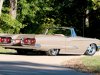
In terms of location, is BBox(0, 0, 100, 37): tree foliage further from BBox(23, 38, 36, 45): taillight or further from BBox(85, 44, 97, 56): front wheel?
BBox(23, 38, 36, 45): taillight

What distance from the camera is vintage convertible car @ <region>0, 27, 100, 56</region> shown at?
22016 mm

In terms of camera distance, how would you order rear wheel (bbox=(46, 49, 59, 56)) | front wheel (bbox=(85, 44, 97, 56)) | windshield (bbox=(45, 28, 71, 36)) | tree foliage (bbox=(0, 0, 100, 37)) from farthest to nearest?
tree foliage (bbox=(0, 0, 100, 37))
front wheel (bbox=(85, 44, 97, 56))
windshield (bbox=(45, 28, 71, 36))
rear wheel (bbox=(46, 49, 59, 56))

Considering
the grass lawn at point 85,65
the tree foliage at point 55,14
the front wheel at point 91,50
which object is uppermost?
the tree foliage at point 55,14

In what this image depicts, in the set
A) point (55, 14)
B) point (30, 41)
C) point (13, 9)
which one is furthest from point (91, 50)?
point (55, 14)

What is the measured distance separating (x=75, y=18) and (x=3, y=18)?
10143mm

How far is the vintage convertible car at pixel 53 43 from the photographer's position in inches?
867

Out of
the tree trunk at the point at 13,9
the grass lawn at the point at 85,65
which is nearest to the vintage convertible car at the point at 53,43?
the grass lawn at the point at 85,65

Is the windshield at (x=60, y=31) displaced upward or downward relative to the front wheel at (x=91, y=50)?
upward

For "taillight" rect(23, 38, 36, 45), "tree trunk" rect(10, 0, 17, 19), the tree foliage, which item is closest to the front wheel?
"taillight" rect(23, 38, 36, 45)

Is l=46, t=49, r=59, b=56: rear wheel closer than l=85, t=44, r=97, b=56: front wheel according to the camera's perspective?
Yes

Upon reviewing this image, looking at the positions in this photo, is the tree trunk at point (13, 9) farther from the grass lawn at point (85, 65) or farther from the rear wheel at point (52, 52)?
the grass lawn at point (85, 65)

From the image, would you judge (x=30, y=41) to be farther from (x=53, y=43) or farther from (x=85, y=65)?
(x=85, y=65)

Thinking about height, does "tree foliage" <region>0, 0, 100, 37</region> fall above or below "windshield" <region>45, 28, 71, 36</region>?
above

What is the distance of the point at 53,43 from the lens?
22531mm
